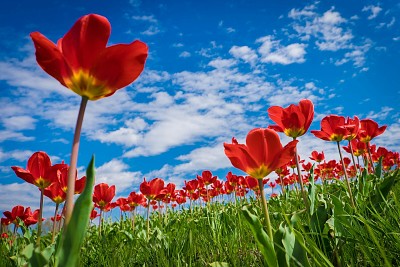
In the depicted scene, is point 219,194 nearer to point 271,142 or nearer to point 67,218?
point 271,142

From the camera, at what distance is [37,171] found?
2668 mm

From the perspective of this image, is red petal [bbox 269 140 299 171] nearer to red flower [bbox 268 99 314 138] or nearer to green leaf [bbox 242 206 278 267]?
green leaf [bbox 242 206 278 267]

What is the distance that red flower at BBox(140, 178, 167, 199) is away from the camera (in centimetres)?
497

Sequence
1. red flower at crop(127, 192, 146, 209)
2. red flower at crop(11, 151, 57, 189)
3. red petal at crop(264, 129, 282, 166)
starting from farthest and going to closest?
red flower at crop(127, 192, 146, 209)
red flower at crop(11, 151, 57, 189)
red petal at crop(264, 129, 282, 166)

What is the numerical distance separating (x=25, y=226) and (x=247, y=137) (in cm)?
423

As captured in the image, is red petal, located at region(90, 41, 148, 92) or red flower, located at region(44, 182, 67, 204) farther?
red flower, located at region(44, 182, 67, 204)

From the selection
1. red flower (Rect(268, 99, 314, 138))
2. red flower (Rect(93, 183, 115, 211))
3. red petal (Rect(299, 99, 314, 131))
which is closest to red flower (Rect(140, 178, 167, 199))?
red flower (Rect(93, 183, 115, 211))

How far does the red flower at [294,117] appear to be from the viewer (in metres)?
2.69

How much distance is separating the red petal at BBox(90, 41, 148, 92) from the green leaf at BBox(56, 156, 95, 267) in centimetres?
39

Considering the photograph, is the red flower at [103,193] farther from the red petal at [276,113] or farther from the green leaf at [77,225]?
the green leaf at [77,225]

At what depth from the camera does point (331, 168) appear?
10.1m

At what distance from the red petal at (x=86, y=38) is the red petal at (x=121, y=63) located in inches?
1.4

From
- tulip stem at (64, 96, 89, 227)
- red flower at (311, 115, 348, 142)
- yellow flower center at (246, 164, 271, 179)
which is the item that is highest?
red flower at (311, 115, 348, 142)

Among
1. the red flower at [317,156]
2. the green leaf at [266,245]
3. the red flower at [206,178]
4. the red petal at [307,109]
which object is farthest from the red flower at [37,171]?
the red flower at [317,156]
